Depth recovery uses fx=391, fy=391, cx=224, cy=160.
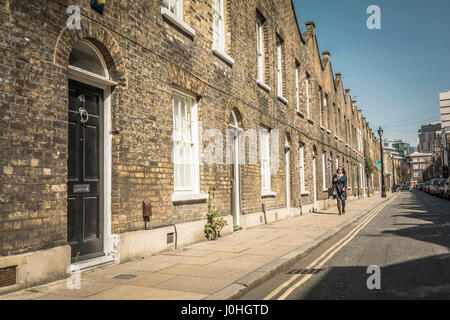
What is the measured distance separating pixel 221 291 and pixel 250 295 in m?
0.45

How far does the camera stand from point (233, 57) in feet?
35.9

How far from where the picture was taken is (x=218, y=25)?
34.8 feet

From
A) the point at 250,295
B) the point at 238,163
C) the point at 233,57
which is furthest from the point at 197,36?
the point at 250,295

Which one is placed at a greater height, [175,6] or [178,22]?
[175,6]

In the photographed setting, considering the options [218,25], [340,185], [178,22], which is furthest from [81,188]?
[340,185]

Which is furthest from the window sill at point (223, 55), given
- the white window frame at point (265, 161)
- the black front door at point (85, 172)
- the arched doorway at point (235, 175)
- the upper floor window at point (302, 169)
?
the upper floor window at point (302, 169)

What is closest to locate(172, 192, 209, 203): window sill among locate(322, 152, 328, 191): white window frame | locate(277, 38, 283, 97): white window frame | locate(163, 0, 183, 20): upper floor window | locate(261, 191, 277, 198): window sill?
locate(163, 0, 183, 20): upper floor window

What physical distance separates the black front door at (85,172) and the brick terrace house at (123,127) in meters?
0.02

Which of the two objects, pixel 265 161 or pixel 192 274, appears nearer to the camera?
pixel 192 274

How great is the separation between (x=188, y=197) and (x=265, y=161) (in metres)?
5.66

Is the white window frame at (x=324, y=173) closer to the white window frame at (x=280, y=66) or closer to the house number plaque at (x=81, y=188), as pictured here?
the white window frame at (x=280, y=66)

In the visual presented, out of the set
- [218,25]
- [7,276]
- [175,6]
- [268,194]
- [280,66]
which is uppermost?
[280,66]

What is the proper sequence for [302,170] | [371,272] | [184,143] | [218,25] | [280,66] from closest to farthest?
[371,272] → [184,143] → [218,25] → [280,66] → [302,170]

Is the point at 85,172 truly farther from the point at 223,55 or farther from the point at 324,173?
the point at 324,173
